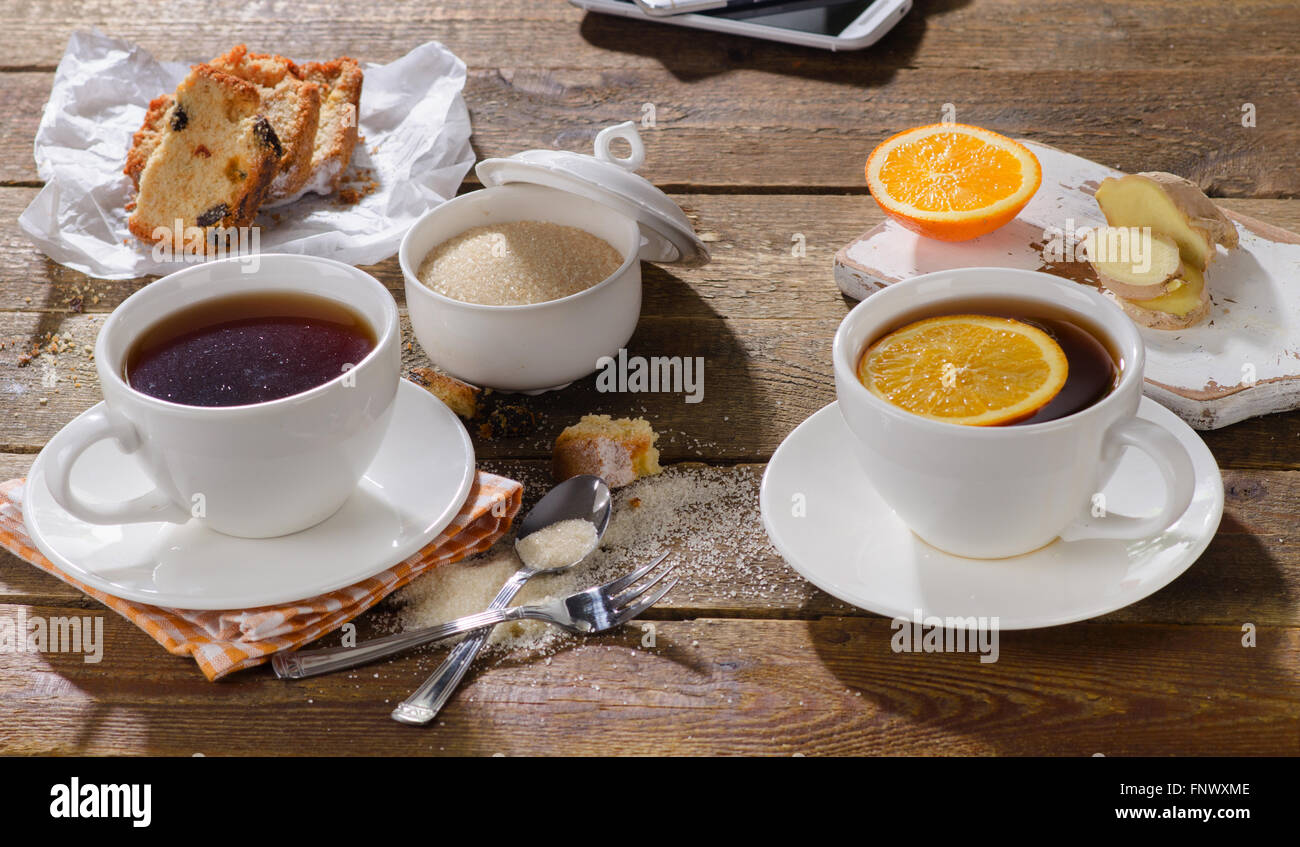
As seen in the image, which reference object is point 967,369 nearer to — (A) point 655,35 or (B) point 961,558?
(B) point 961,558

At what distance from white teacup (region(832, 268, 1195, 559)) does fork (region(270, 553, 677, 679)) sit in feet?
0.70

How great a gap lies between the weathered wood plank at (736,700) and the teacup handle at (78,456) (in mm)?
104

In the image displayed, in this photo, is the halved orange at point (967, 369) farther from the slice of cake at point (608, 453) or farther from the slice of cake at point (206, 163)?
the slice of cake at point (206, 163)

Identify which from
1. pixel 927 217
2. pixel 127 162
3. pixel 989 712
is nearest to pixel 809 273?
pixel 927 217

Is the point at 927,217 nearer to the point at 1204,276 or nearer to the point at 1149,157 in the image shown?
the point at 1204,276

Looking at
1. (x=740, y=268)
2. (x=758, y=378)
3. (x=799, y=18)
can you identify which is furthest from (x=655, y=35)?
(x=758, y=378)

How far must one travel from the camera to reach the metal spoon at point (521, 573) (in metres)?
0.85

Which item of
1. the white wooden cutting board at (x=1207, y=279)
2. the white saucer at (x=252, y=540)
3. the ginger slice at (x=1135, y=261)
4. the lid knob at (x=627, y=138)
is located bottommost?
the white saucer at (x=252, y=540)

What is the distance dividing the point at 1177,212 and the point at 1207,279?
0.08 metres

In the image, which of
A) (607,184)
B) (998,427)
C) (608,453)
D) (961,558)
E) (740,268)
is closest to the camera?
(998,427)

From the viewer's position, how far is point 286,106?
1619 mm

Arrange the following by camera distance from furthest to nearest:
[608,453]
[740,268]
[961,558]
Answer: [740,268] → [608,453] → [961,558]

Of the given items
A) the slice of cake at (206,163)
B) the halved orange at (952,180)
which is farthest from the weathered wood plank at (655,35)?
the halved orange at (952,180)

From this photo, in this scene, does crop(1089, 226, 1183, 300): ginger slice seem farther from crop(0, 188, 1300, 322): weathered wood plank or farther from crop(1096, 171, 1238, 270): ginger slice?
crop(0, 188, 1300, 322): weathered wood plank
